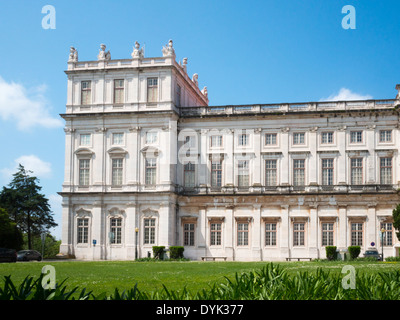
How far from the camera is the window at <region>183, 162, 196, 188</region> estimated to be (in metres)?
50.5

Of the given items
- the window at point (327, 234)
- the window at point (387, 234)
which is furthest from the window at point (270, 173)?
the window at point (387, 234)

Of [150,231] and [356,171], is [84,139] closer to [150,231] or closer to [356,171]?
[150,231]

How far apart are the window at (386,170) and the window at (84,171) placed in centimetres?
2511

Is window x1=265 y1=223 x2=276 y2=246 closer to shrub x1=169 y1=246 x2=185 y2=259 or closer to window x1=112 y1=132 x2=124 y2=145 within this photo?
shrub x1=169 y1=246 x2=185 y2=259

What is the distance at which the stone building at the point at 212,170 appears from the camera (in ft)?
157

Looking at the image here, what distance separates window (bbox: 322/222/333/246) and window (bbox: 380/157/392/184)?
18.7 ft

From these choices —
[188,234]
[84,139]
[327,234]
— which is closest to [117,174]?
[84,139]

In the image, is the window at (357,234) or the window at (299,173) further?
the window at (299,173)

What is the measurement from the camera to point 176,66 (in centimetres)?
5059

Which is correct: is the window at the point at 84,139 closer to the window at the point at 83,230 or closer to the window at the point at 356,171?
the window at the point at 83,230

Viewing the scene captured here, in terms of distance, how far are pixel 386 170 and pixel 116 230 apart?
23339 mm

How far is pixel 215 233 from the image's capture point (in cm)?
4956

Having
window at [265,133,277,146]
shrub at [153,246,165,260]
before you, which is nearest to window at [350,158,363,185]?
window at [265,133,277,146]
